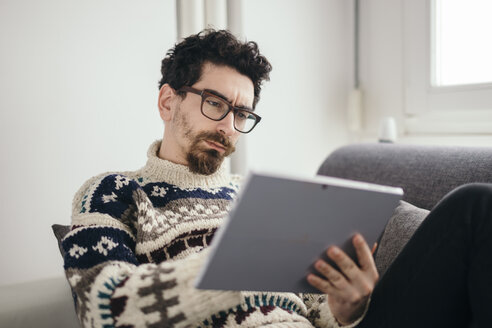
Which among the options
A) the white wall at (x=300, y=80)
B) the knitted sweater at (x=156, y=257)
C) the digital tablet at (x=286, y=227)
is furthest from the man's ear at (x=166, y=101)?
the white wall at (x=300, y=80)

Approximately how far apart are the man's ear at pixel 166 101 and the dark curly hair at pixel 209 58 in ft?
0.06

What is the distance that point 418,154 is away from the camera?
4.43 feet

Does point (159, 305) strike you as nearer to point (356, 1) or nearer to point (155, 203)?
point (155, 203)

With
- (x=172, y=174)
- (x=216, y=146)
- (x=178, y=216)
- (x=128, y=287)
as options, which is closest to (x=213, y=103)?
(x=216, y=146)

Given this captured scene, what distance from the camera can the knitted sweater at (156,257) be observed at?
75cm

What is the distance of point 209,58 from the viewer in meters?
1.24

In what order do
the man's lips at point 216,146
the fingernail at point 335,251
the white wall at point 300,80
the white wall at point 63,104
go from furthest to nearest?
the white wall at point 300,80, the white wall at point 63,104, the man's lips at point 216,146, the fingernail at point 335,251

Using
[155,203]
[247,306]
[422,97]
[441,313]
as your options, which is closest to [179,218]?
[155,203]

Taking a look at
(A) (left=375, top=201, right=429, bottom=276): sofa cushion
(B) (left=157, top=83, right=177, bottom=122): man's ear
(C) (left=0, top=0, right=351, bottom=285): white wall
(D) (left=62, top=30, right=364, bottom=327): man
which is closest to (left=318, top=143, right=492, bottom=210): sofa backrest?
(A) (left=375, top=201, right=429, bottom=276): sofa cushion

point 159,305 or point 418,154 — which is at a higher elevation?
point 418,154

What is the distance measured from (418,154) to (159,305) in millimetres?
950

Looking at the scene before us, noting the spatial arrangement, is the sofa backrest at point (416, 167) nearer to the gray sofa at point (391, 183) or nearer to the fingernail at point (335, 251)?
the gray sofa at point (391, 183)

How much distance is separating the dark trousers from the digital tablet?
91mm

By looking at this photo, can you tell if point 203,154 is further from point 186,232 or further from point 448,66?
point 448,66
